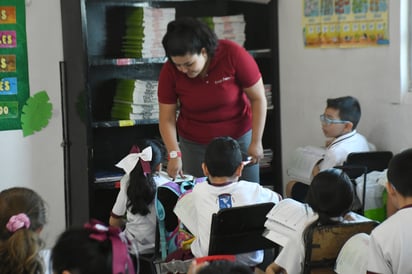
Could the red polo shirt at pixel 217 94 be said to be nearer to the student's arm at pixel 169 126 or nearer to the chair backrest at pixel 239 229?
the student's arm at pixel 169 126

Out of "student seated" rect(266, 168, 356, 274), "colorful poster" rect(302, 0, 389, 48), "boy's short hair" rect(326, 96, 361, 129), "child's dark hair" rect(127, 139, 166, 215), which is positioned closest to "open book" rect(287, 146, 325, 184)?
"boy's short hair" rect(326, 96, 361, 129)

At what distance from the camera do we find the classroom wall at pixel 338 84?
3873 mm

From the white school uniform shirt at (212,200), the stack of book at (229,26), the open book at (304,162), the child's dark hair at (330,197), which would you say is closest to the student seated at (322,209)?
the child's dark hair at (330,197)

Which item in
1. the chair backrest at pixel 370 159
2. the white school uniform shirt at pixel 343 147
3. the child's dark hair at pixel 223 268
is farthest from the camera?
the white school uniform shirt at pixel 343 147

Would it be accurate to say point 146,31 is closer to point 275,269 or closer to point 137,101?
point 137,101

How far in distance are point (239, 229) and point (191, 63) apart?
82 cm

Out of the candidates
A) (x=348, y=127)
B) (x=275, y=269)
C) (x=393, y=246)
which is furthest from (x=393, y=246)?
(x=348, y=127)

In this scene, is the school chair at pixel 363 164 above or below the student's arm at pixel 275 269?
above

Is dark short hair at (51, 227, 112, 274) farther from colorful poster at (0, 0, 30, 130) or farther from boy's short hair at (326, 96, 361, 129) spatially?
colorful poster at (0, 0, 30, 130)

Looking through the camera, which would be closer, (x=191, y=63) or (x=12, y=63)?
(x=191, y=63)

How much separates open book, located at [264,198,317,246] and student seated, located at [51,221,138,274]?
89 cm

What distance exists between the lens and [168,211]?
338 centimetres

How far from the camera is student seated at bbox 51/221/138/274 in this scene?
5.94ft

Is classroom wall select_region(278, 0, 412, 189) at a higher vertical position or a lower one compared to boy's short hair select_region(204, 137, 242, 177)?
higher
